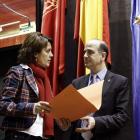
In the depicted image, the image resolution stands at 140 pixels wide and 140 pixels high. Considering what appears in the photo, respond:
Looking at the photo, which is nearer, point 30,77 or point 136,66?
point 30,77

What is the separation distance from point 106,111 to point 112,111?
5 cm

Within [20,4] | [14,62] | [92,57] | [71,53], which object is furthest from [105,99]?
[20,4]

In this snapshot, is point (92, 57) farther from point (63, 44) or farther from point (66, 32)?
point (66, 32)

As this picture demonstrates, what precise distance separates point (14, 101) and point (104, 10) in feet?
5.65

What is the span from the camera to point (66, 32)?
11.7 ft

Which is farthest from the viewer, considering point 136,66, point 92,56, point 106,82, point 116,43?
point 116,43

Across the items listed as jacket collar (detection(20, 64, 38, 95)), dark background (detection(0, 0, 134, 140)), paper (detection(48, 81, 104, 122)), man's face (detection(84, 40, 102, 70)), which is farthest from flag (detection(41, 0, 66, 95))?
paper (detection(48, 81, 104, 122))

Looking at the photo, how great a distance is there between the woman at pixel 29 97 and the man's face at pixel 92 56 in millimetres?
439

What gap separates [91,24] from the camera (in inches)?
119

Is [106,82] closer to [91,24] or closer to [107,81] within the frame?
[107,81]

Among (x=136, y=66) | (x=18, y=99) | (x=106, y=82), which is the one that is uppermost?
(x=136, y=66)

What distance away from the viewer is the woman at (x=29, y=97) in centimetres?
178

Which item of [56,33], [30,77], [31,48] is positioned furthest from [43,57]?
[56,33]

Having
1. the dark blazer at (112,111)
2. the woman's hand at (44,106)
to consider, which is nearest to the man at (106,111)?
the dark blazer at (112,111)
